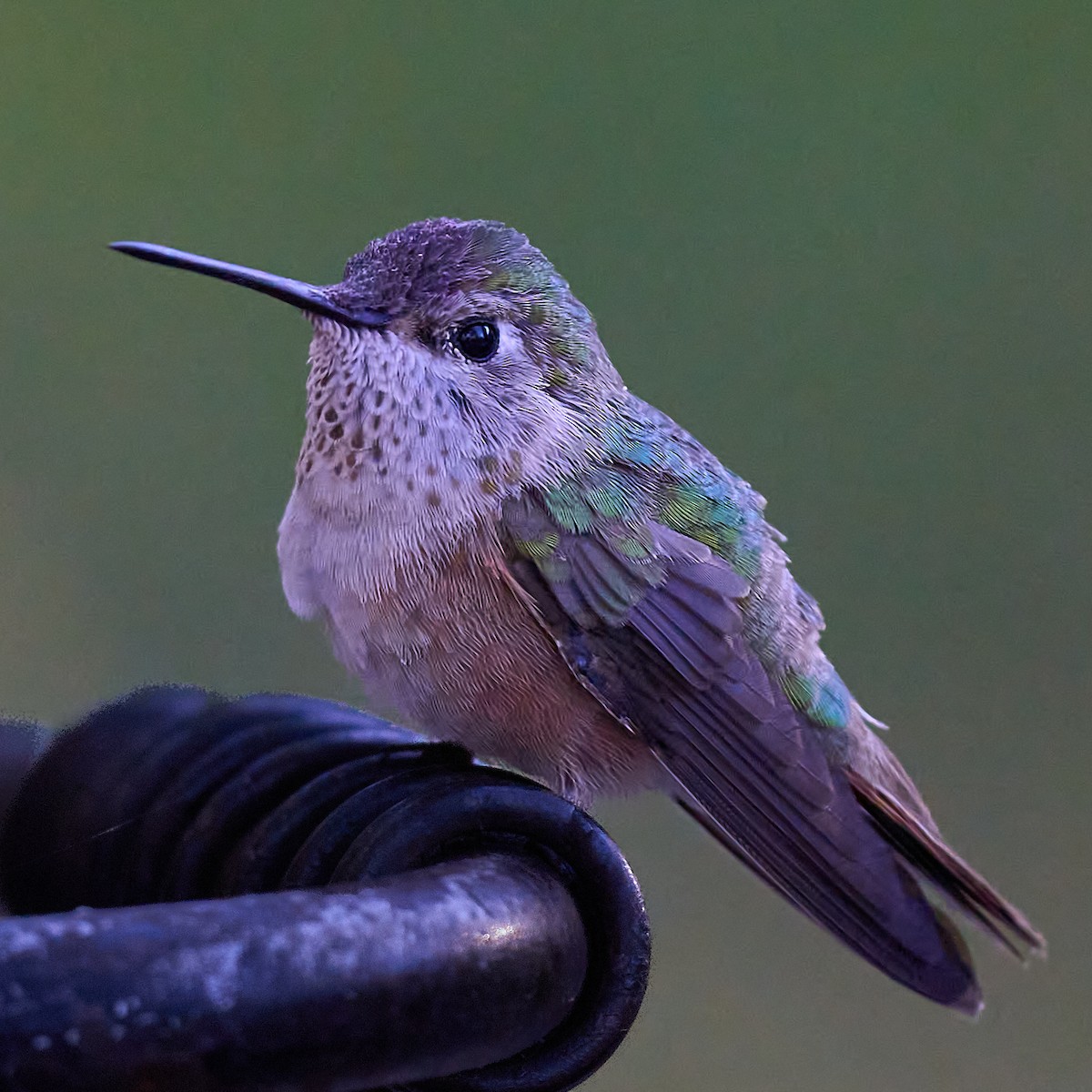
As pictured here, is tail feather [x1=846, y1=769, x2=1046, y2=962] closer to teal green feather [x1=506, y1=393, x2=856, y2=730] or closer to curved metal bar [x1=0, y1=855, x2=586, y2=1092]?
teal green feather [x1=506, y1=393, x2=856, y2=730]

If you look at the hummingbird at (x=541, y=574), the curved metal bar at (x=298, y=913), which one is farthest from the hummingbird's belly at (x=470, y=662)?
the curved metal bar at (x=298, y=913)

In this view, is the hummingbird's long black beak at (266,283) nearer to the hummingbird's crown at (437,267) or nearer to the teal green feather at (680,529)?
the hummingbird's crown at (437,267)

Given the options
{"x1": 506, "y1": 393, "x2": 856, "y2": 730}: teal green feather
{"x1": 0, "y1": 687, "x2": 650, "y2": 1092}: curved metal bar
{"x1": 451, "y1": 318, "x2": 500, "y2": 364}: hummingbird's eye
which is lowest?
{"x1": 0, "y1": 687, "x2": 650, "y2": 1092}: curved metal bar

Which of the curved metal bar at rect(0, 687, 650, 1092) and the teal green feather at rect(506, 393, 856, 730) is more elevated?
the teal green feather at rect(506, 393, 856, 730)

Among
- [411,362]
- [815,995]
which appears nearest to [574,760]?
[411,362]

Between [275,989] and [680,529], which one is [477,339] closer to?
[680,529]

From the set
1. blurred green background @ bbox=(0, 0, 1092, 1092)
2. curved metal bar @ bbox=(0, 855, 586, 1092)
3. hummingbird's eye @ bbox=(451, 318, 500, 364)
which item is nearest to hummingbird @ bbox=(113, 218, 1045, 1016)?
hummingbird's eye @ bbox=(451, 318, 500, 364)

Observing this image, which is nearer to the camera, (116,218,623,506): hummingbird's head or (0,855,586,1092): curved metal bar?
(0,855,586,1092): curved metal bar
